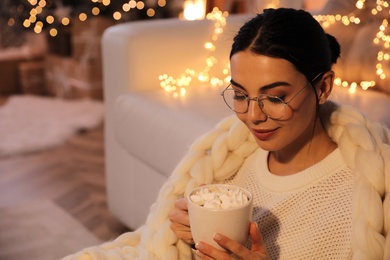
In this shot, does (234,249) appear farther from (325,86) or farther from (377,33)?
(377,33)

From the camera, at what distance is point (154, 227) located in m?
1.27

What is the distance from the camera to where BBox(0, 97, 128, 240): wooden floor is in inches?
92.8

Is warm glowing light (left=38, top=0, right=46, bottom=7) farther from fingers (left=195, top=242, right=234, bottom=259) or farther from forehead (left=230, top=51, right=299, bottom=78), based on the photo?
fingers (left=195, top=242, right=234, bottom=259)

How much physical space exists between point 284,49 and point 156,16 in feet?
10.0

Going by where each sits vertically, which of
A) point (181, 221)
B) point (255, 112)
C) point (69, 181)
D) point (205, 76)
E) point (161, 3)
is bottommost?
point (69, 181)

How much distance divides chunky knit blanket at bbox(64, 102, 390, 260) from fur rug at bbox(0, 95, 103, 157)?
75.3 inches

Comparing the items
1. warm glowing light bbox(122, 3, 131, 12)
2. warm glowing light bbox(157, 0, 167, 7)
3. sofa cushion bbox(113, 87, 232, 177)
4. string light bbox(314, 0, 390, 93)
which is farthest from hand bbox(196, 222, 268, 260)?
warm glowing light bbox(157, 0, 167, 7)

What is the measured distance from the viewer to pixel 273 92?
1029 mm

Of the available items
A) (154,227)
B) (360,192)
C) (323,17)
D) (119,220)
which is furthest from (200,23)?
(360,192)

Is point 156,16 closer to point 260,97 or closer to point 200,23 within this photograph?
point 200,23

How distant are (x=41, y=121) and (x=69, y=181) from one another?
0.94 meters

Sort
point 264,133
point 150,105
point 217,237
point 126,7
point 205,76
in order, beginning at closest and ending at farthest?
point 217,237
point 264,133
point 150,105
point 205,76
point 126,7

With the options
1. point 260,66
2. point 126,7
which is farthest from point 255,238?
point 126,7

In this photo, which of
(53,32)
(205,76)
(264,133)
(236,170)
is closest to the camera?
(264,133)
